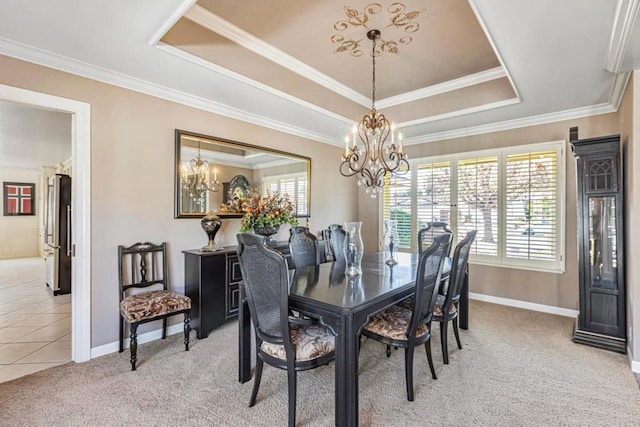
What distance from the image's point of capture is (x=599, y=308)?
3.03 metres

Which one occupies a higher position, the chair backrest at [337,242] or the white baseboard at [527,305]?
the chair backrest at [337,242]

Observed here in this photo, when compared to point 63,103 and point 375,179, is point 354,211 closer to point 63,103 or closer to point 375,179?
point 375,179

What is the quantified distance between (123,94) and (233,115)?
47.9 inches

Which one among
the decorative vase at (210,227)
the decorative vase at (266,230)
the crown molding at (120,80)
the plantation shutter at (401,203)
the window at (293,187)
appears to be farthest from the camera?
the plantation shutter at (401,203)

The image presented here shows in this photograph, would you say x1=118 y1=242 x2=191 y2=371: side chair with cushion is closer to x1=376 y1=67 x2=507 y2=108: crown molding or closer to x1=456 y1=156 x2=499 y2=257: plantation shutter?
x1=376 y1=67 x2=507 y2=108: crown molding

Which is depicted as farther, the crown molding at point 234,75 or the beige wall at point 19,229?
the beige wall at point 19,229

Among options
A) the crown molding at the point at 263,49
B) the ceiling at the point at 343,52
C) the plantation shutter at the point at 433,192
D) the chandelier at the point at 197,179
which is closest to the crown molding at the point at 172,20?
the ceiling at the point at 343,52

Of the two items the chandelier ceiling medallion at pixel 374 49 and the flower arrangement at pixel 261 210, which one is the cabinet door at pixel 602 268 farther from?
the flower arrangement at pixel 261 210

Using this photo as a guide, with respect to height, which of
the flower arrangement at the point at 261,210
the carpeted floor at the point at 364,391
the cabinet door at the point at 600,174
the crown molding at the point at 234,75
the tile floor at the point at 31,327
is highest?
the crown molding at the point at 234,75

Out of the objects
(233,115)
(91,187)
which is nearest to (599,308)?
(233,115)

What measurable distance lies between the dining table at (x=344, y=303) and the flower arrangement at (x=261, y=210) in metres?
1.10

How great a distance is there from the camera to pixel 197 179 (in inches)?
139

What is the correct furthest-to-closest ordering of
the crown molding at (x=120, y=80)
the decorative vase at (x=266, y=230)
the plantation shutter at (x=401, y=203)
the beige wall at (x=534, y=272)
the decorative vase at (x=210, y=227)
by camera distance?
1. the plantation shutter at (x=401, y=203)
2. the beige wall at (x=534, y=272)
3. the decorative vase at (x=266, y=230)
4. the decorative vase at (x=210, y=227)
5. the crown molding at (x=120, y=80)

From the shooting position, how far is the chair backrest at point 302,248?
3102 mm
